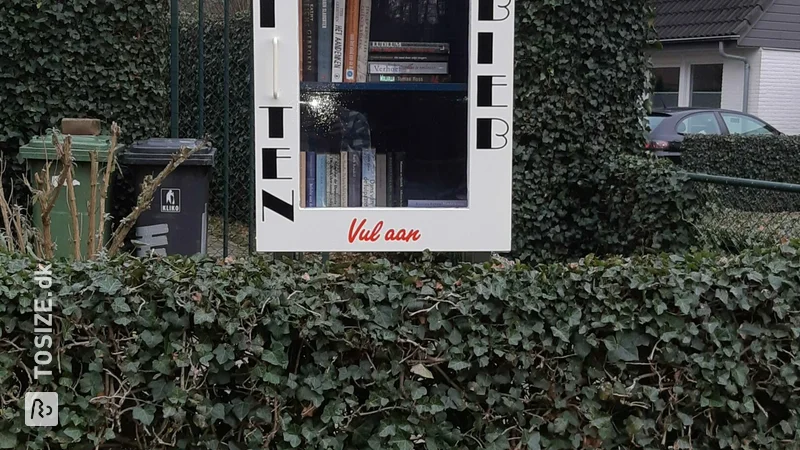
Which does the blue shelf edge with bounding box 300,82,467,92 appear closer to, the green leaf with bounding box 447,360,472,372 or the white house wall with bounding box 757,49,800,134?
the green leaf with bounding box 447,360,472,372

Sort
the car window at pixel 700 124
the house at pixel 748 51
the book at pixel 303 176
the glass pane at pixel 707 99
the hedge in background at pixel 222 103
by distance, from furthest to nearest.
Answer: the glass pane at pixel 707 99 < the house at pixel 748 51 < the car window at pixel 700 124 < the hedge in background at pixel 222 103 < the book at pixel 303 176

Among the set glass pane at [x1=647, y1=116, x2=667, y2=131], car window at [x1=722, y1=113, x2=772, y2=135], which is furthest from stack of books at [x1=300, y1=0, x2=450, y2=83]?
car window at [x1=722, y1=113, x2=772, y2=135]

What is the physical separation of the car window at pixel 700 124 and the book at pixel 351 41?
10291 mm

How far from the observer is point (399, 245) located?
4109 millimetres

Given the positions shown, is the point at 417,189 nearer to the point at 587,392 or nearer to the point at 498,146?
the point at 498,146

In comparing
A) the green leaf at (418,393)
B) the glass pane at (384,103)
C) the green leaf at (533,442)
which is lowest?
the green leaf at (533,442)

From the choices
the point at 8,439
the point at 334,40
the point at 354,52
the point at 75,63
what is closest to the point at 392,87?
the point at 354,52

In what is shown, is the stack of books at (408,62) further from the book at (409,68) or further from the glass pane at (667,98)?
the glass pane at (667,98)

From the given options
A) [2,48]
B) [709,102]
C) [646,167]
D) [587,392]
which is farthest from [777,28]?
[587,392]

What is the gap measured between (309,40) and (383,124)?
0.60 m

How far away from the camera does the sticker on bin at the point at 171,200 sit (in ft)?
19.5

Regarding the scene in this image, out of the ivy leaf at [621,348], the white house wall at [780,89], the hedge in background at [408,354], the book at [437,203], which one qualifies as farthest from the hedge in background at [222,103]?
the white house wall at [780,89]

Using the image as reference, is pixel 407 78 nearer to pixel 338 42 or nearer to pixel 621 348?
pixel 338 42

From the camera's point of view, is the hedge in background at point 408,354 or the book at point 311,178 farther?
the book at point 311,178
